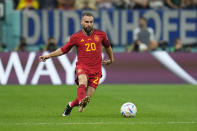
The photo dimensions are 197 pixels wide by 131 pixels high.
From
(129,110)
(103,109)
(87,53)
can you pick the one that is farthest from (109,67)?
(129,110)

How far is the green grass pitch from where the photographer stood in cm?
1076

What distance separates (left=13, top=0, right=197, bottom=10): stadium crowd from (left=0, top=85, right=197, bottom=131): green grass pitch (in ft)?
18.3

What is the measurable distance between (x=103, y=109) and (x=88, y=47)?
2.00m

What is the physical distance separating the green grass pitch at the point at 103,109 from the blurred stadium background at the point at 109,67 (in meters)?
0.02

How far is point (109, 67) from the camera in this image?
70.0 feet

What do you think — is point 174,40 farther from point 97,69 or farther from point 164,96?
point 97,69

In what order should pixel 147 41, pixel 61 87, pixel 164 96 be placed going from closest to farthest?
pixel 164 96 < pixel 61 87 < pixel 147 41

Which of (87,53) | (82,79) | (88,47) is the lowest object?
(82,79)

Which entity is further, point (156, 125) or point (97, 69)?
point (97, 69)

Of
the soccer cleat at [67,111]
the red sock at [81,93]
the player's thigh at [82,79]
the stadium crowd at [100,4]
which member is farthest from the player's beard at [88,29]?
the stadium crowd at [100,4]

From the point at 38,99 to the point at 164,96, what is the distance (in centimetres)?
362

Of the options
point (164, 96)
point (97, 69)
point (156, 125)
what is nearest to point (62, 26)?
point (164, 96)

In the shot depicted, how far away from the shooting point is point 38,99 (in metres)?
16.0

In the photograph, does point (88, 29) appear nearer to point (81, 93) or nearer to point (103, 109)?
point (81, 93)
